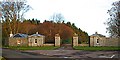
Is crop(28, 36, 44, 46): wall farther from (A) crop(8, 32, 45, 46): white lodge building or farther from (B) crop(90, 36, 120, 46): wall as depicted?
(B) crop(90, 36, 120, 46): wall

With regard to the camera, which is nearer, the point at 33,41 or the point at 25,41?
the point at 33,41

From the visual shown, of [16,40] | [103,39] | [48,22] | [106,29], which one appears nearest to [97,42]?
[103,39]

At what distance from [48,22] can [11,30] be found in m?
23.5

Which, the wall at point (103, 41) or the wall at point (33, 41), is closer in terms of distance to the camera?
the wall at point (103, 41)

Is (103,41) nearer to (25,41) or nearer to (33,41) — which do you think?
(33,41)

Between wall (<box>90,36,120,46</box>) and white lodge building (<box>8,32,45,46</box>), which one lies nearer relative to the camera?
wall (<box>90,36,120,46</box>)

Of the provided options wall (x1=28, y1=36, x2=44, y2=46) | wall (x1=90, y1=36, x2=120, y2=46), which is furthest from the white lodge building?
wall (x1=90, y1=36, x2=120, y2=46)

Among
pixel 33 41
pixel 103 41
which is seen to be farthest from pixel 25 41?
pixel 103 41

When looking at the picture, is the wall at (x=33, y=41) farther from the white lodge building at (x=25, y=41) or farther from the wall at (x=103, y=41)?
the wall at (x=103, y=41)

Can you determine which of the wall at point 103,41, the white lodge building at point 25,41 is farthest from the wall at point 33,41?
the wall at point 103,41

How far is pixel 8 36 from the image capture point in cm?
7138

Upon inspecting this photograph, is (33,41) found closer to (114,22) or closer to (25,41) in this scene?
(25,41)

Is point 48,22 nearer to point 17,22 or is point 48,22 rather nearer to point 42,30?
point 42,30

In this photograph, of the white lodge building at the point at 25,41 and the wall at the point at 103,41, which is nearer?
the wall at the point at 103,41
